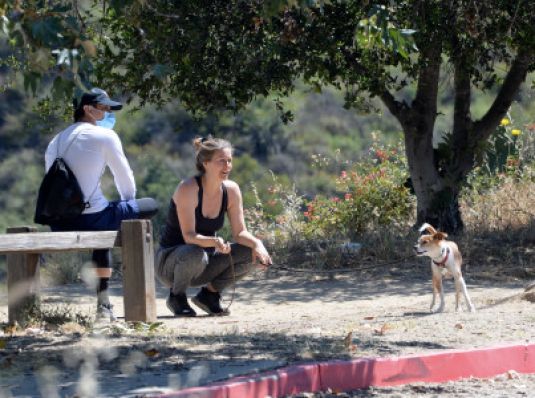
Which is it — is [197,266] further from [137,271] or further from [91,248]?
[91,248]

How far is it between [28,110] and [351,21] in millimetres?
17532

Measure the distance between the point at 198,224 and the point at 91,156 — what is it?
1266mm

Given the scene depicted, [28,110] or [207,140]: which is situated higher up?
[28,110]

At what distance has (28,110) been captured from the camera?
1133 inches

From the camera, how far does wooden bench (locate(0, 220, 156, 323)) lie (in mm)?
7527

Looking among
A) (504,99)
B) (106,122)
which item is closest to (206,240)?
(106,122)

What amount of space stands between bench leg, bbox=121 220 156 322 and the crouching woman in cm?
102

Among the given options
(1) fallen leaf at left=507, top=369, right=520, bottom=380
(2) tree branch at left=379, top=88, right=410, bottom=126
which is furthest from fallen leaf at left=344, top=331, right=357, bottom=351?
(2) tree branch at left=379, top=88, right=410, bottom=126

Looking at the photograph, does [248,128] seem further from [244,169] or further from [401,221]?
[401,221]

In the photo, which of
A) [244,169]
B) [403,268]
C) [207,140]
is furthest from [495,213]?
[244,169]

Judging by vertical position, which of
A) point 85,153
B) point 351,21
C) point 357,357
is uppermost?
point 351,21

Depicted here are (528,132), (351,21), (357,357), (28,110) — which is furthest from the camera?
(28,110)

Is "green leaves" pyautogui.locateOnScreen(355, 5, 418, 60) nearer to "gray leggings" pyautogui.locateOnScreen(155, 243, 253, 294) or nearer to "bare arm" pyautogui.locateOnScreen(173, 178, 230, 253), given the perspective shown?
"bare arm" pyautogui.locateOnScreen(173, 178, 230, 253)

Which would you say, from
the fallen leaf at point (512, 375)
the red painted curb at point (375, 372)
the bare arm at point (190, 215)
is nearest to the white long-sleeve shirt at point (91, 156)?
the bare arm at point (190, 215)
